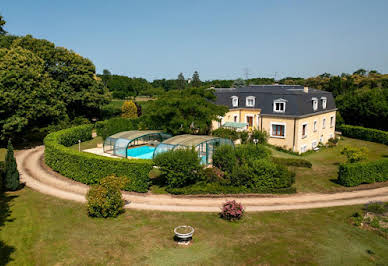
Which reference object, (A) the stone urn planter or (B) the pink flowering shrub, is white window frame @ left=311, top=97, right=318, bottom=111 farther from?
(A) the stone urn planter

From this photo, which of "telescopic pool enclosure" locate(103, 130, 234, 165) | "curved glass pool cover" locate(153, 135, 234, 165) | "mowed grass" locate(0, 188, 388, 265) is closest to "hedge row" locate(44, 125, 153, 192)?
"mowed grass" locate(0, 188, 388, 265)

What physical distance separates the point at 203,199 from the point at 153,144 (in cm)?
1488

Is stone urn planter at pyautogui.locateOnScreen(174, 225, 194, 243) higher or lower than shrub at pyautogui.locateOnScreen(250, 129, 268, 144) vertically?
lower

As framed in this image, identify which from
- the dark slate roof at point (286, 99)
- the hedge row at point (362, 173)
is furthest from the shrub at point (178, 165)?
the dark slate roof at point (286, 99)

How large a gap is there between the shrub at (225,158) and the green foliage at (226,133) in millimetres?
11637

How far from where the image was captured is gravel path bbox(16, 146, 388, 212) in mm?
19044

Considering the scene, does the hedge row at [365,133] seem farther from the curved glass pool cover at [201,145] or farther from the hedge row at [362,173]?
the curved glass pool cover at [201,145]

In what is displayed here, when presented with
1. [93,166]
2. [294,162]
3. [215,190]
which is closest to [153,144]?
[93,166]

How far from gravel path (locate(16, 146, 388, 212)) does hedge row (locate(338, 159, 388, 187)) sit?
1081mm

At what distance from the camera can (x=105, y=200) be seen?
1666 centimetres

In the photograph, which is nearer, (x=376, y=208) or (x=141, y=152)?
(x=376, y=208)

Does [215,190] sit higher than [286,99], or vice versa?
[286,99]

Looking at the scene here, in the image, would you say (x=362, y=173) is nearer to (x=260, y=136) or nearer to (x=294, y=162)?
(x=294, y=162)

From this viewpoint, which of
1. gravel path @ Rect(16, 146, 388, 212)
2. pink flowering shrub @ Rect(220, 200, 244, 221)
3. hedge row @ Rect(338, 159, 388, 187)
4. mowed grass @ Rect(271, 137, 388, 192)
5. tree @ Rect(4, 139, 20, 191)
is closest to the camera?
pink flowering shrub @ Rect(220, 200, 244, 221)
